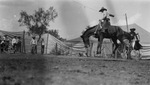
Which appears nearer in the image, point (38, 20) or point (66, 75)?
→ point (66, 75)

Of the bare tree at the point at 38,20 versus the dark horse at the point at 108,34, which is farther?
the bare tree at the point at 38,20

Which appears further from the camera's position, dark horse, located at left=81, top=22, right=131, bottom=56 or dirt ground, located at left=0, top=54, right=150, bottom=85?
dark horse, located at left=81, top=22, right=131, bottom=56

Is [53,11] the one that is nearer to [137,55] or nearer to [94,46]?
[94,46]

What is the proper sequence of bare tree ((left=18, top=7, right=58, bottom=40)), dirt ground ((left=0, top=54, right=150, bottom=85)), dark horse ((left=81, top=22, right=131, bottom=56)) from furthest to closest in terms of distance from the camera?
bare tree ((left=18, top=7, right=58, bottom=40))
dark horse ((left=81, top=22, right=131, bottom=56))
dirt ground ((left=0, top=54, right=150, bottom=85))

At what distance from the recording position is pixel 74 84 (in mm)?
5293

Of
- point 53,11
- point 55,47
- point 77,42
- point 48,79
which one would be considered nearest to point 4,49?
point 55,47

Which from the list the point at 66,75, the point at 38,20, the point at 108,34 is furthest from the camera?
the point at 38,20

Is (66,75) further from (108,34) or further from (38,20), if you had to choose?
(38,20)

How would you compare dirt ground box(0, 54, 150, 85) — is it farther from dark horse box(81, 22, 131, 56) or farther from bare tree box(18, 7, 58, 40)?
bare tree box(18, 7, 58, 40)

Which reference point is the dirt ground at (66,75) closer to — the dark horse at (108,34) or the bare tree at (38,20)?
the dark horse at (108,34)

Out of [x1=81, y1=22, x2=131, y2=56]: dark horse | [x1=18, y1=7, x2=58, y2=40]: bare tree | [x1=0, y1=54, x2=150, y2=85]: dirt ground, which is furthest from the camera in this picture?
[x1=18, y1=7, x2=58, y2=40]: bare tree

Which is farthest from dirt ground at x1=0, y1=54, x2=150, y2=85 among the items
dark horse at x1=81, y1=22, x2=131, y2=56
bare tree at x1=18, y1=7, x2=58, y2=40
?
bare tree at x1=18, y1=7, x2=58, y2=40

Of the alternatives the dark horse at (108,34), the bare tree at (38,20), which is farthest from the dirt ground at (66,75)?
the bare tree at (38,20)

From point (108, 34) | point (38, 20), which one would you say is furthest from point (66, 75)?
point (38, 20)
